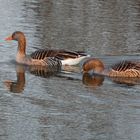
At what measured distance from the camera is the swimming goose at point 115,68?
17.1 m

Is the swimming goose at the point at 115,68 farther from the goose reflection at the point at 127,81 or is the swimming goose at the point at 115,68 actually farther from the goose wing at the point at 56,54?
the goose wing at the point at 56,54

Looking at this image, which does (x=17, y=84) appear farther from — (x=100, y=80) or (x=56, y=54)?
(x=56, y=54)

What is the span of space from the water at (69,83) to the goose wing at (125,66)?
425 mm

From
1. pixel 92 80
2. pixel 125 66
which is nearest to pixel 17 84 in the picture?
pixel 92 80

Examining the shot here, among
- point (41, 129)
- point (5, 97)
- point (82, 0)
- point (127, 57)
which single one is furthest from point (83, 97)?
point (82, 0)

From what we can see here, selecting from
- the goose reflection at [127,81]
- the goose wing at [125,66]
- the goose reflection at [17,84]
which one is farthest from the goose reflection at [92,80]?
the goose reflection at [17,84]

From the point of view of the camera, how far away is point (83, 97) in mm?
14414

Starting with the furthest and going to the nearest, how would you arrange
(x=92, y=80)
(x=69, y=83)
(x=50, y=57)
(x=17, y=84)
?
(x=50, y=57) < (x=92, y=80) < (x=69, y=83) < (x=17, y=84)

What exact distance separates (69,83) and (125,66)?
1.93 meters

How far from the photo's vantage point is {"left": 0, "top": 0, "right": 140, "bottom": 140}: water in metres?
12.3

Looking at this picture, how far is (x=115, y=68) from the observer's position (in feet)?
56.2

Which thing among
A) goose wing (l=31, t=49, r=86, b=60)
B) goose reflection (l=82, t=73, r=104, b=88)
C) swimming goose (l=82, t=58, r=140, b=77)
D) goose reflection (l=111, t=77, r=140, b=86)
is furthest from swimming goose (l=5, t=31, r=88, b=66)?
goose reflection (l=111, t=77, r=140, b=86)

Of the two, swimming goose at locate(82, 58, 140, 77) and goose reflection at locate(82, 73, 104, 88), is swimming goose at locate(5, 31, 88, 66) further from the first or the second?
goose reflection at locate(82, 73, 104, 88)

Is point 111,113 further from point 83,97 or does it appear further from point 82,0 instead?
point 82,0
